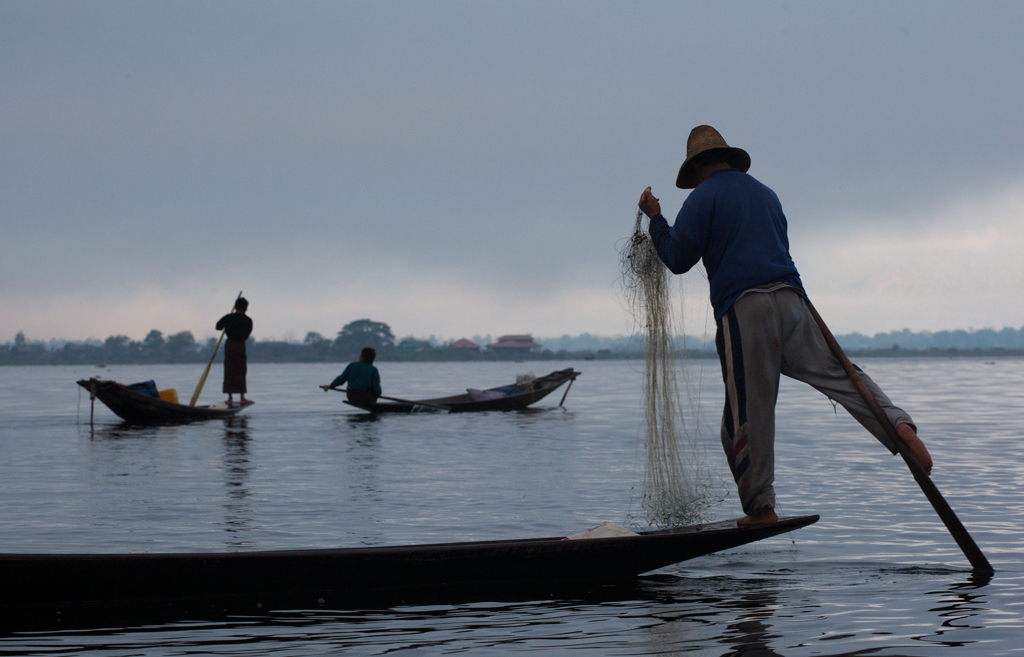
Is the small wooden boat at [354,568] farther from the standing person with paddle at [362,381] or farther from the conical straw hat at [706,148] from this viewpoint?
the standing person with paddle at [362,381]

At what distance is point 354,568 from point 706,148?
9.13ft

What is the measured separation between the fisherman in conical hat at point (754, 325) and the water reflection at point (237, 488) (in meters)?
3.22

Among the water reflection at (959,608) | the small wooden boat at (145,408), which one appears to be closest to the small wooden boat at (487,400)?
the small wooden boat at (145,408)

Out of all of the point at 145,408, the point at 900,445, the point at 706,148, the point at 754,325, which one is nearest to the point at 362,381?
the point at 145,408

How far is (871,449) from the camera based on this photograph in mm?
12680

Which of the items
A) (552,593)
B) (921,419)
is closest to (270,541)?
(552,593)

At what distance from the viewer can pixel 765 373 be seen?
438 cm

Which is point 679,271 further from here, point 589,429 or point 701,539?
point 589,429

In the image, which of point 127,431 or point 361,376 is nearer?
point 127,431

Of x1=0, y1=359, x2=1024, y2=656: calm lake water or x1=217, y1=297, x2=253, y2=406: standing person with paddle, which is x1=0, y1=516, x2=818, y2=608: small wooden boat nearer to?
x1=0, y1=359, x2=1024, y2=656: calm lake water

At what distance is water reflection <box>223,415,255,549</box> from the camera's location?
6.18 meters

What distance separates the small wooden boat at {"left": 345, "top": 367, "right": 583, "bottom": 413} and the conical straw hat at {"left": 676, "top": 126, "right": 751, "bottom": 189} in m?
15.5

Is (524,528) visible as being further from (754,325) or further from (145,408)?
(145,408)

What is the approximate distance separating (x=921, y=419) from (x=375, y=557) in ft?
59.0
